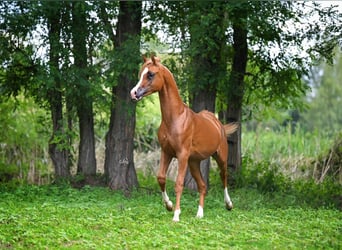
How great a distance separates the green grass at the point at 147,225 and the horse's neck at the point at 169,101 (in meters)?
1.45

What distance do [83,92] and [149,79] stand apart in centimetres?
360

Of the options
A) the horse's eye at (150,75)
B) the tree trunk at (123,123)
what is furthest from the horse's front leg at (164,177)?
the tree trunk at (123,123)

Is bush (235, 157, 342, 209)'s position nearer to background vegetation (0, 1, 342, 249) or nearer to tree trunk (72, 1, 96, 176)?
background vegetation (0, 1, 342, 249)

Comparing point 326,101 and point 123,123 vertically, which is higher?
point 326,101

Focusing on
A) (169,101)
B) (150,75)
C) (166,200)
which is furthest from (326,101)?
(150,75)

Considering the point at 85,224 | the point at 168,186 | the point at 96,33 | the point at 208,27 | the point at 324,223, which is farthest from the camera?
the point at 168,186

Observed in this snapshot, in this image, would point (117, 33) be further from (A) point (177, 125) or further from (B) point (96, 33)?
(A) point (177, 125)

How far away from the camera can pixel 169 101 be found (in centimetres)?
940

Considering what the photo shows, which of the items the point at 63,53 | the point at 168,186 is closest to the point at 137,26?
the point at 63,53

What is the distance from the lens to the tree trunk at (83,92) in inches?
474

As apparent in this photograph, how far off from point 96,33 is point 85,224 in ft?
18.1

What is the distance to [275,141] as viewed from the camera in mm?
18234

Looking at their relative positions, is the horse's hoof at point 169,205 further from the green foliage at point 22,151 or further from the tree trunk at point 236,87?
the green foliage at point 22,151

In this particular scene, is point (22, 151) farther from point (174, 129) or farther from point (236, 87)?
point (174, 129)
